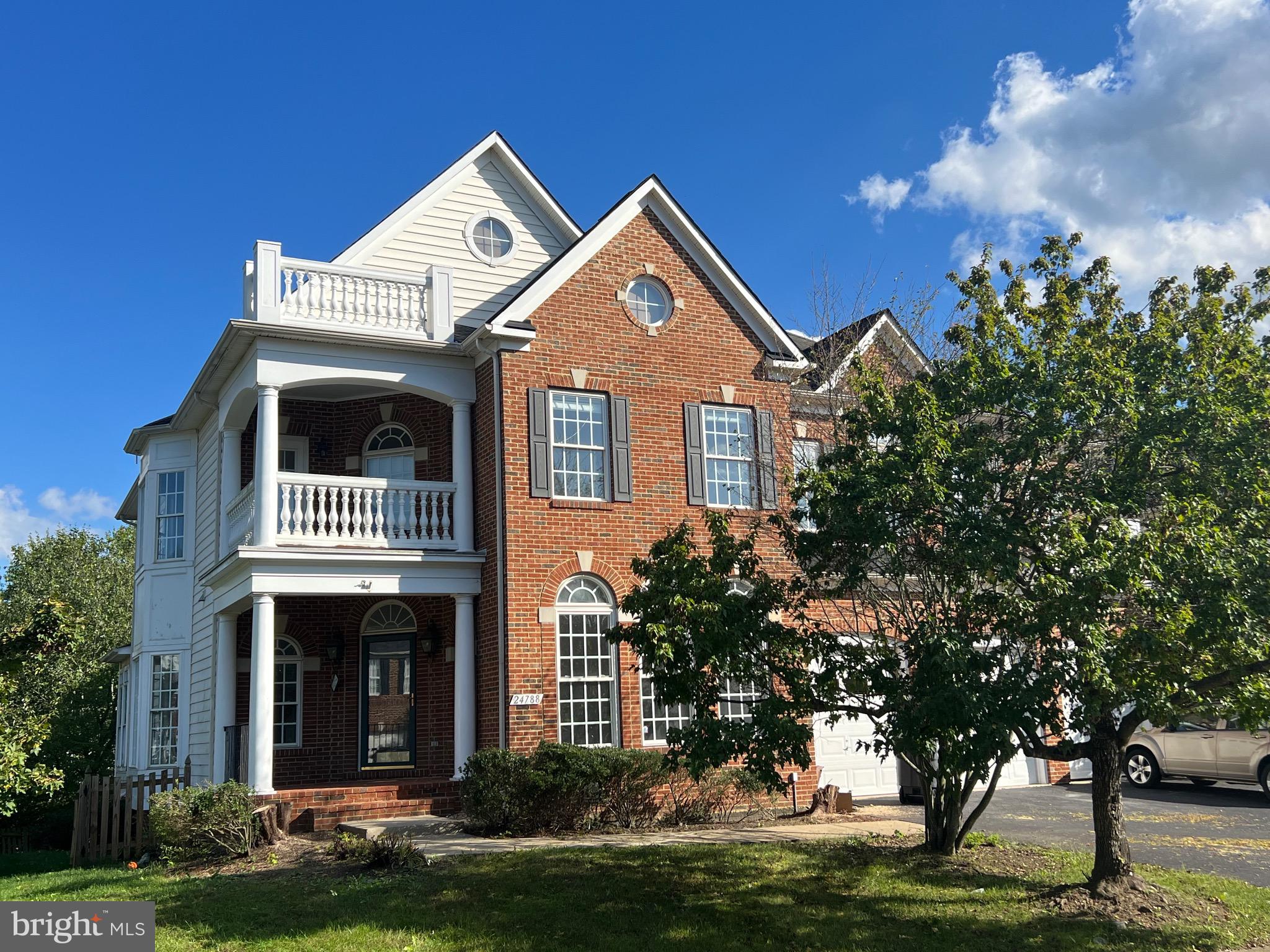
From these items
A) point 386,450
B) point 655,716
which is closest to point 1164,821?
point 655,716

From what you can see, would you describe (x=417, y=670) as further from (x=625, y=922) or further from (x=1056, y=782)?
(x=1056, y=782)

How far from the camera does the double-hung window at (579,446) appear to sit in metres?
16.6

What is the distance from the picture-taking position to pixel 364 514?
56.6ft

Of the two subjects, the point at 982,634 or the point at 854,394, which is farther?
the point at 854,394

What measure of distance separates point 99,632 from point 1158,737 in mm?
32366

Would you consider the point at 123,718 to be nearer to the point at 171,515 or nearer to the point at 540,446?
the point at 171,515

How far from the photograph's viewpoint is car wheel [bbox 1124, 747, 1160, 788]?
Answer: 61.1 ft

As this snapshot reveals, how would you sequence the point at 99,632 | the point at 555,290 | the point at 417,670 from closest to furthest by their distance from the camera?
the point at 555,290, the point at 417,670, the point at 99,632

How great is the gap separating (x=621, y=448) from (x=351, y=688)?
6367 mm

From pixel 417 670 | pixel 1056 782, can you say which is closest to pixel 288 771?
pixel 417 670

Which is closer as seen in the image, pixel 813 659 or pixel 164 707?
pixel 813 659

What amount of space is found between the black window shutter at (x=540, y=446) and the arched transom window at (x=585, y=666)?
4.84ft

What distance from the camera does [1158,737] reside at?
18453 mm

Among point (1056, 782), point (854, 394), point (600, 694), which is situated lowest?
point (1056, 782)
